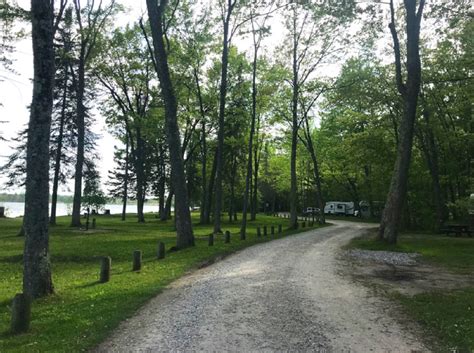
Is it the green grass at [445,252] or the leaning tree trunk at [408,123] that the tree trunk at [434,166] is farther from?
the leaning tree trunk at [408,123]

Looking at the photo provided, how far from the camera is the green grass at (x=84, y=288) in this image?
230 inches

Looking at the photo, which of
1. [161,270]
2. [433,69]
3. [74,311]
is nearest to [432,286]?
[161,270]

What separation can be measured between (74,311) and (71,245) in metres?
11.3

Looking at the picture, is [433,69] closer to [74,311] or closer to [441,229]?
A: [441,229]

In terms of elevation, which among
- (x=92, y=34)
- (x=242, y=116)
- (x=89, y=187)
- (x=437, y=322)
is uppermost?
(x=92, y=34)

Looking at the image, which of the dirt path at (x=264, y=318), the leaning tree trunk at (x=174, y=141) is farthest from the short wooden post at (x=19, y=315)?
the leaning tree trunk at (x=174, y=141)

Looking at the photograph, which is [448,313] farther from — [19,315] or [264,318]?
[19,315]

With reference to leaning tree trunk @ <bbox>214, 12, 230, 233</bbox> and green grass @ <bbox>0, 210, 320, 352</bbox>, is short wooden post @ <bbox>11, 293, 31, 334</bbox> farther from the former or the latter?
leaning tree trunk @ <bbox>214, 12, 230, 233</bbox>

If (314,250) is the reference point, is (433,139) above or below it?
above

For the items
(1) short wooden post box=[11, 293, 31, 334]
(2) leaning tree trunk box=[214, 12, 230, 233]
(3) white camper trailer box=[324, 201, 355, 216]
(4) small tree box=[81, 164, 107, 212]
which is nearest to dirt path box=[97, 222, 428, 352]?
(1) short wooden post box=[11, 293, 31, 334]

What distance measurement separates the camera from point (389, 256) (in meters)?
15.2

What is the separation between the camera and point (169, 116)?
16.8 meters

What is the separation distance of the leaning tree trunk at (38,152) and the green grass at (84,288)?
27.9 inches

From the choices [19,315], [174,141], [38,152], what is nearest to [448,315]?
[19,315]
